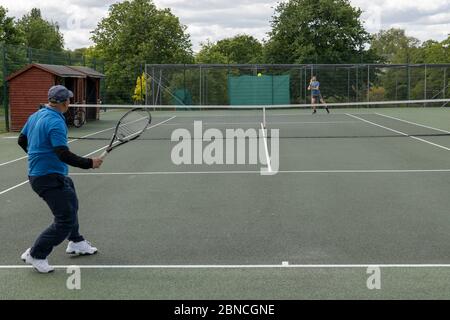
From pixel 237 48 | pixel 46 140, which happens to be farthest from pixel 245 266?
pixel 237 48

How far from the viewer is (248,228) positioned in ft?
27.5

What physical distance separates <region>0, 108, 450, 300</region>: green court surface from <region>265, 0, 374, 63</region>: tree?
130ft

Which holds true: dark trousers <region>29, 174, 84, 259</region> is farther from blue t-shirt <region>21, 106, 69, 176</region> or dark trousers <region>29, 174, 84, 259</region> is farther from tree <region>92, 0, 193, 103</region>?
tree <region>92, 0, 193, 103</region>

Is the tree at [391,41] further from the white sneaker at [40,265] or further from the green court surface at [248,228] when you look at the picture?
the white sneaker at [40,265]

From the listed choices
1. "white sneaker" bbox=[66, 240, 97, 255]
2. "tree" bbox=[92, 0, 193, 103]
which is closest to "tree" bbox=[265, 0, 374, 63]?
"tree" bbox=[92, 0, 193, 103]

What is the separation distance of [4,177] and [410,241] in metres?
8.47

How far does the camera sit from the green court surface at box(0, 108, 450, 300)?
19.8 feet

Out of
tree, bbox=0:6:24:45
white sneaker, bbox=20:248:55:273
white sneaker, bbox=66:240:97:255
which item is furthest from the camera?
tree, bbox=0:6:24:45

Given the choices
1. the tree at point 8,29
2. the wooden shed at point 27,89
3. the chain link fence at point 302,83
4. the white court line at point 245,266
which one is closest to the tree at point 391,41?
the chain link fence at point 302,83

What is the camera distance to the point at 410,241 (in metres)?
7.60

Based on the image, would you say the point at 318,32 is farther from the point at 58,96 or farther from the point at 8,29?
the point at 58,96

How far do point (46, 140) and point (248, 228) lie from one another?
118 inches

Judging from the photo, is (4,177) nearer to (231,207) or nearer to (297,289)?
(231,207)

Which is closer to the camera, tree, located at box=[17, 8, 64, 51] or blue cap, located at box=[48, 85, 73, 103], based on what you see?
blue cap, located at box=[48, 85, 73, 103]
